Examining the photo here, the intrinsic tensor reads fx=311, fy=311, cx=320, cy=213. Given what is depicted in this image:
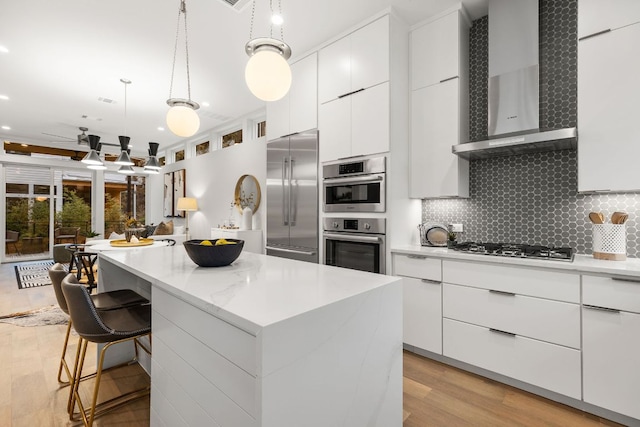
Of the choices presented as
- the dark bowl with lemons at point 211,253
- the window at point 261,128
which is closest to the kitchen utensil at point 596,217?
the dark bowl with lemons at point 211,253

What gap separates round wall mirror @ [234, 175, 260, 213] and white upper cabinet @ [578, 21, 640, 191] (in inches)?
165

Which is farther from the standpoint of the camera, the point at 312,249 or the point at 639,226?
the point at 312,249

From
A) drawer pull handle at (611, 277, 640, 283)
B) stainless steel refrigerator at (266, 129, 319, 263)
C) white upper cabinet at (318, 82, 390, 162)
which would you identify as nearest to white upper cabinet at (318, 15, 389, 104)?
white upper cabinet at (318, 82, 390, 162)

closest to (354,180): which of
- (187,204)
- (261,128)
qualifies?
(261,128)

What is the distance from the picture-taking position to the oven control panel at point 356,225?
2828 millimetres

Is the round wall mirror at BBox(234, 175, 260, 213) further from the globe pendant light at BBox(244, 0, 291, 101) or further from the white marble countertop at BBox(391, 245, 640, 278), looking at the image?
the globe pendant light at BBox(244, 0, 291, 101)

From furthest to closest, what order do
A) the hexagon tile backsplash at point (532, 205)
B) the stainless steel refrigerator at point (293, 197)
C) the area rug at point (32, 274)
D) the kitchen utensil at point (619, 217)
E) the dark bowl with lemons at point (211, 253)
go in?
the area rug at point (32, 274)
the stainless steel refrigerator at point (293, 197)
the hexagon tile backsplash at point (532, 205)
the kitchen utensil at point (619, 217)
the dark bowl with lemons at point (211, 253)

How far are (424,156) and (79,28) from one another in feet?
11.7

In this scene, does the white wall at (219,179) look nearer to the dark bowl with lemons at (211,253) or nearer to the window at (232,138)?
the window at (232,138)

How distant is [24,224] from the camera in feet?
24.5

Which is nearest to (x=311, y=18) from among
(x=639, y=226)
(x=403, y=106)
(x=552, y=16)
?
(x=403, y=106)

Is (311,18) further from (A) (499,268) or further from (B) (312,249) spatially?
(A) (499,268)

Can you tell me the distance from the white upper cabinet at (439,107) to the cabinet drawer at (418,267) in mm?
628

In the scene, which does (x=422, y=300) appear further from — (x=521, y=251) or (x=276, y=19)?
(x=276, y=19)
